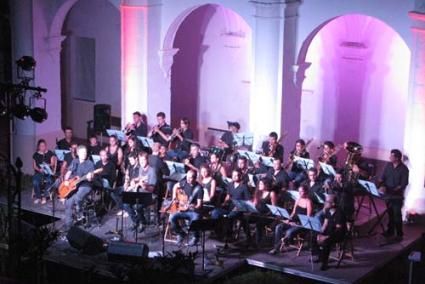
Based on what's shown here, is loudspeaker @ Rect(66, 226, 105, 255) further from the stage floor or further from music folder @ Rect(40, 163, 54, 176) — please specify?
music folder @ Rect(40, 163, 54, 176)

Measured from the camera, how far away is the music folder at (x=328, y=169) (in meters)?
15.3

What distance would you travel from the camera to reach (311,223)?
13.5 metres

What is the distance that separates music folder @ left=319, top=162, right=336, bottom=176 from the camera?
15320 millimetres

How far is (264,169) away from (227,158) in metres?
1.43

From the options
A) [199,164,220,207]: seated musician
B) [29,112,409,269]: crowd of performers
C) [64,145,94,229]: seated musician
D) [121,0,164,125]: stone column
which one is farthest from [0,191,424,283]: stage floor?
[121,0,164,125]: stone column

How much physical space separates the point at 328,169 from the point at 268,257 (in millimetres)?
2132

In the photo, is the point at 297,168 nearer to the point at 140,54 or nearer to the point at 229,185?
the point at 229,185

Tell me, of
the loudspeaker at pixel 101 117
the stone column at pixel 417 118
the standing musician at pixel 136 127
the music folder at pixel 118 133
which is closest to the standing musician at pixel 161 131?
the standing musician at pixel 136 127

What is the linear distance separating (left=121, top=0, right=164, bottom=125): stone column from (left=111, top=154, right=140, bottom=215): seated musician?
121 inches

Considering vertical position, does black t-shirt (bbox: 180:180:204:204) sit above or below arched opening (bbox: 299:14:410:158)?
below

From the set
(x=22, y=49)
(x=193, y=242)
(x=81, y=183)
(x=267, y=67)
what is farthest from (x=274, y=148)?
(x=22, y=49)

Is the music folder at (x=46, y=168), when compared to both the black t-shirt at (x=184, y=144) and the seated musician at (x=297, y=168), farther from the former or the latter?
the seated musician at (x=297, y=168)

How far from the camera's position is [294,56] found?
1742 centimetres

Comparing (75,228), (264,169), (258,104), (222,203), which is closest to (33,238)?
(75,228)
